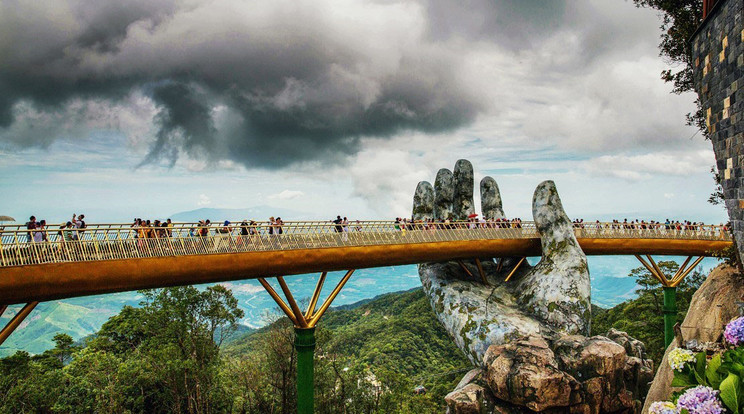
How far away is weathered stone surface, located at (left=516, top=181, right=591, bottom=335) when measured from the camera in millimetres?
18594

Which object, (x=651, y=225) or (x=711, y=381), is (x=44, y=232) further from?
(x=651, y=225)

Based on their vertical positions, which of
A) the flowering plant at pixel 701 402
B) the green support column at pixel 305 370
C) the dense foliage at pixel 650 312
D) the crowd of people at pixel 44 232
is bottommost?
the dense foliage at pixel 650 312

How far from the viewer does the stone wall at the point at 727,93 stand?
11.5 m

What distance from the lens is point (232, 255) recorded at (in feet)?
46.9

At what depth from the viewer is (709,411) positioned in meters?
5.07

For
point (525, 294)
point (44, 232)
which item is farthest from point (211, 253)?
point (525, 294)

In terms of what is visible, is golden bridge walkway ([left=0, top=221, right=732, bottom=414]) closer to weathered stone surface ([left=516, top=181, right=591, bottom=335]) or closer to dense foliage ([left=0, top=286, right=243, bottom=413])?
weathered stone surface ([left=516, top=181, right=591, bottom=335])

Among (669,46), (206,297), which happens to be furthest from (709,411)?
(669,46)

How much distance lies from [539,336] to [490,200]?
12189 mm

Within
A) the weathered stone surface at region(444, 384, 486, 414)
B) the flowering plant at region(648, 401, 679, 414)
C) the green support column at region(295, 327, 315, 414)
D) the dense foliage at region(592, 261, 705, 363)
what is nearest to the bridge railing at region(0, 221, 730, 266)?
the green support column at region(295, 327, 315, 414)

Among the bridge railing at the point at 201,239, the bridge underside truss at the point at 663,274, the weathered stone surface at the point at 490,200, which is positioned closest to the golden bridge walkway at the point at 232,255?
the bridge railing at the point at 201,239

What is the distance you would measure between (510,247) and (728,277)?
8.92m

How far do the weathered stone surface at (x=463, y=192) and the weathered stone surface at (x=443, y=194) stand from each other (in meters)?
0.40

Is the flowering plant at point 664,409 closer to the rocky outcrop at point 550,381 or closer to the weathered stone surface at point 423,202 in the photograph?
the rocky outcrop at point 550,381
